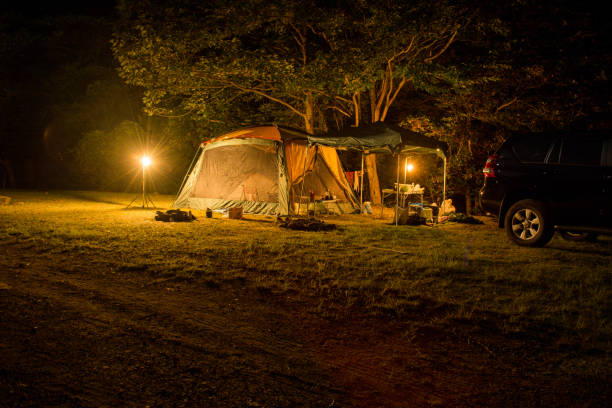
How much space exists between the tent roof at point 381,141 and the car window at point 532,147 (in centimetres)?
308

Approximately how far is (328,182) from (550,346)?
Answer: 10.2 m

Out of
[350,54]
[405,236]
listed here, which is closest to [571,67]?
[350,54]

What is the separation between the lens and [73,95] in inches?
953

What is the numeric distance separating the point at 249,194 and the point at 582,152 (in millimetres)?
8001

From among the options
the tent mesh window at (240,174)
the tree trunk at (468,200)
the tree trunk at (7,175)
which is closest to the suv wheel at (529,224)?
the tent mesh window at (240,174)

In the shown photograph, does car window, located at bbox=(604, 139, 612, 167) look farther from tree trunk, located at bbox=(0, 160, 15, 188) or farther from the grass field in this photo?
tree trunk, located at bbox=(0, 160, 15, 188)

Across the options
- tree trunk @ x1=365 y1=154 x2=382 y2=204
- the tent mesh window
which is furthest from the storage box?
tree trunk @ x1=365 y1=154 x2=382 y2=204

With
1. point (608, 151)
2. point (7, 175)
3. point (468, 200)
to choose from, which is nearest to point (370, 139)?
point (608, 151)

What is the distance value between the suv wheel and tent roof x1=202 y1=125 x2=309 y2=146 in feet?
17.7

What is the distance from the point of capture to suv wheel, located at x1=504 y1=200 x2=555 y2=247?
7109 millimetres

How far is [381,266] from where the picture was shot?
5.86 meters

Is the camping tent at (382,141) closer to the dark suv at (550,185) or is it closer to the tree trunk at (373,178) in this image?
the dark suv at (550,185)

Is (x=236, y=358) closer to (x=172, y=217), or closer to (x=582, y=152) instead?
(x=582, y=152)

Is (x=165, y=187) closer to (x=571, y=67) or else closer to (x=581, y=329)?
(x=571, y=67)
